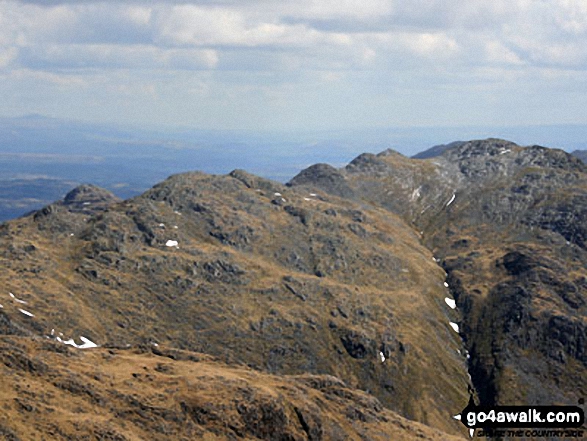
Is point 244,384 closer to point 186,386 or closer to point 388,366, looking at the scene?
point 186,386

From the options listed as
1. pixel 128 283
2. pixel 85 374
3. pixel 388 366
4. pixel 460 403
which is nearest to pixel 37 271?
pixel 128 283

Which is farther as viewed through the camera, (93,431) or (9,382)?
(9,382)

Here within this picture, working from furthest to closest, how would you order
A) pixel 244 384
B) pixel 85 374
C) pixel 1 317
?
pixel 1 317
pixel 244 384
pixel 85 374

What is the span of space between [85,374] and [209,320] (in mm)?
91175

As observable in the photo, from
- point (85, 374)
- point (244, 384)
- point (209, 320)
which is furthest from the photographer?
point (209, 320)

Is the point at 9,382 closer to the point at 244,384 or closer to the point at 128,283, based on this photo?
→ the point at 244,384

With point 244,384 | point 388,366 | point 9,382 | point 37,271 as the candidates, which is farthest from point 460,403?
point 9,382

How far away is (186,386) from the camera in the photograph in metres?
102

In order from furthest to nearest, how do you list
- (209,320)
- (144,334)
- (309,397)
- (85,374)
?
(209,320)
(144,334)
(309,397)
(85,374)

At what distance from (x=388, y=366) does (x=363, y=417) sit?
79.6m

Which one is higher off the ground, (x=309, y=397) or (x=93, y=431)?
(x=93, y=431)

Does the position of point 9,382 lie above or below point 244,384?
above

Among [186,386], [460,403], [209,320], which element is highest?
[186,386]

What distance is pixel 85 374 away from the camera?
97750 millimetres
